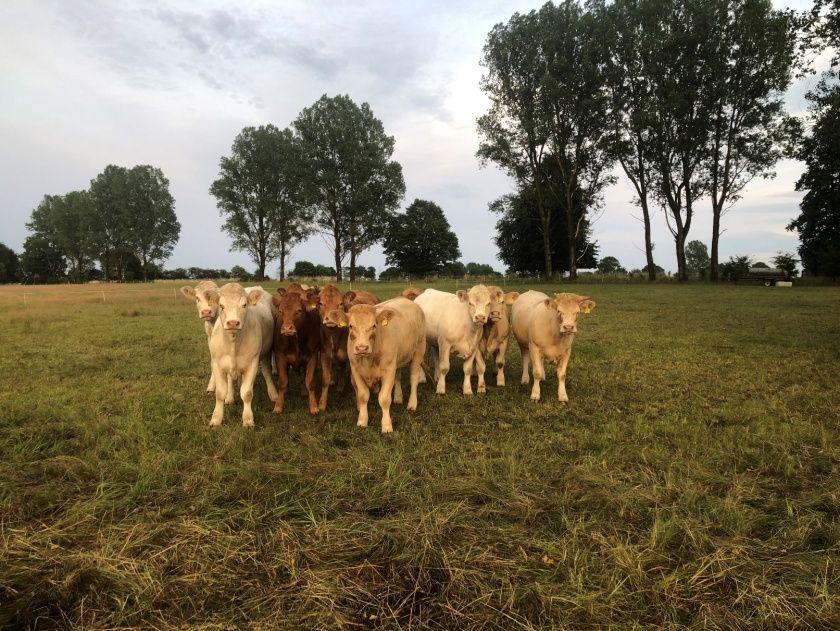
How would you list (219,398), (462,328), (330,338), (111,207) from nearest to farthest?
1. (219,398)
2. (330,338)
3. (462,328)
4. (111,207)

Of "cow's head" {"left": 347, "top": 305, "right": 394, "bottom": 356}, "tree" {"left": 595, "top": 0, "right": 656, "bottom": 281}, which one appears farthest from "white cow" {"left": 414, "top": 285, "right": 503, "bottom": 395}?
"tree" {"left": 595, "top": 0, "right": 656, "bottom": 281}

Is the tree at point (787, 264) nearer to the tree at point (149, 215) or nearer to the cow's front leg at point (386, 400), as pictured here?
the cow's front leg at point (386, 400)

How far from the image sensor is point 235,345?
20.1 feet

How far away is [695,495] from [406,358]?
3.84m

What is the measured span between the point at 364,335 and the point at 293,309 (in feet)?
4.99

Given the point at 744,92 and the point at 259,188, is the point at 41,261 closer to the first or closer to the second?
the point at 259,188

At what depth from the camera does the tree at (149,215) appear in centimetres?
6341

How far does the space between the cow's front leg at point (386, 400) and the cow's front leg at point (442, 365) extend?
1693mm

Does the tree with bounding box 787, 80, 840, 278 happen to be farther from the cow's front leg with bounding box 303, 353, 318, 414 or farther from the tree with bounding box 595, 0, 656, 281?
the cow's front leg with bounding box 303, 353, 318, 414

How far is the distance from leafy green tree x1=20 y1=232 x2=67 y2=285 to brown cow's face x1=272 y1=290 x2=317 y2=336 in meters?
102

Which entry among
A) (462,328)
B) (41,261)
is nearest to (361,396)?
(462,328)

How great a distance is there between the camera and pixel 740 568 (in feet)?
9.59

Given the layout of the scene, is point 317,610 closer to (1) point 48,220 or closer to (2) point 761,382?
(2) point 761,382

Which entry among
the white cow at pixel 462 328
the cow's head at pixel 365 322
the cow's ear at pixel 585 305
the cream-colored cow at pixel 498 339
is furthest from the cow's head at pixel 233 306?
the cow's ear at pixel 585 305
